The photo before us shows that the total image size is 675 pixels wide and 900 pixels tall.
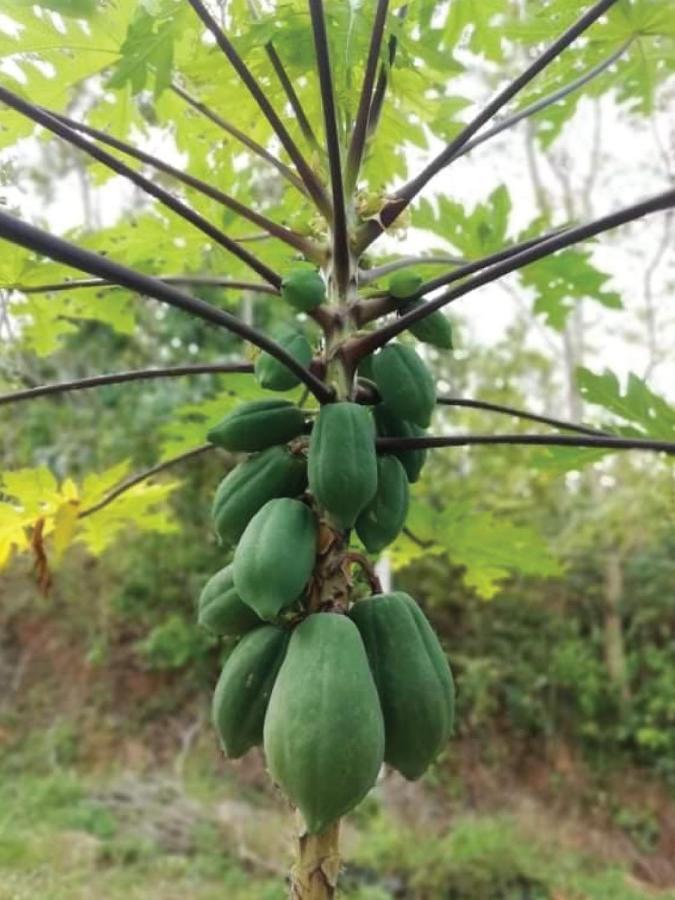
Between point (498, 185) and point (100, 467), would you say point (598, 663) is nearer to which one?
point (100, 467)

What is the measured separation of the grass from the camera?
13.2 feet

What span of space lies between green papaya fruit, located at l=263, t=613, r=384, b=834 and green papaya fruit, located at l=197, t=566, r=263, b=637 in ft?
0.62

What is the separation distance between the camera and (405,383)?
1.30 meters

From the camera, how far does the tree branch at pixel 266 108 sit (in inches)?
51.4

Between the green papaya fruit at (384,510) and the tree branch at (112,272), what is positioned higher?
the tree branch at (112,272)

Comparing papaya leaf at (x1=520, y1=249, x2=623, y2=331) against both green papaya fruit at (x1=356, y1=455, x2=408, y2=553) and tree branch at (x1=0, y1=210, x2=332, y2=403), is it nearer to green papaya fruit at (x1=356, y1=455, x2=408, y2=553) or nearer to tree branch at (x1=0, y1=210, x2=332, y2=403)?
green papaya fruit at (x1=356, y1=455, x2=408, y2=553)

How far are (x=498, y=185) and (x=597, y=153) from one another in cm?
779

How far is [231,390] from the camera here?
189 centimetres

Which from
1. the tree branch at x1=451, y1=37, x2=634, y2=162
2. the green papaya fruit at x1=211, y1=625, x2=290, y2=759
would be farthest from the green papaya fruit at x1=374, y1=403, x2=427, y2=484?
the tree branch at x1=451, y1=37, x2=634, y2=162

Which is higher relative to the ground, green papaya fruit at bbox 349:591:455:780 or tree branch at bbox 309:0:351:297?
tree branch at bbox 309:0:351:297

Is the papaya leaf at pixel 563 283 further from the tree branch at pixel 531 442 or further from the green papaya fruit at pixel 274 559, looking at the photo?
the green papaya fruit at pixel 274 559

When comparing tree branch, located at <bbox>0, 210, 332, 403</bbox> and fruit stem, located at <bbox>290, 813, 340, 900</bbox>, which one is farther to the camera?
fruit stem, located at <bbox>290, 813, 340, 900</bbox>

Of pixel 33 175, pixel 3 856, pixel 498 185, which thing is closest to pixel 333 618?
pixel 498 185

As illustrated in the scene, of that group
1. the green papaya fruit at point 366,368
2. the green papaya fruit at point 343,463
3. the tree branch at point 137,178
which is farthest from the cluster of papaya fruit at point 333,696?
the tree branch at point 137,178
